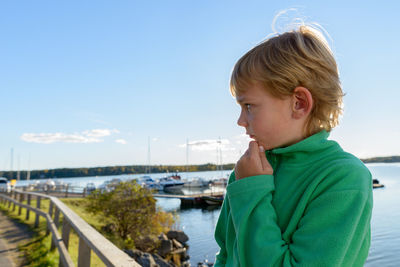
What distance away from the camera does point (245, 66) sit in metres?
1.21

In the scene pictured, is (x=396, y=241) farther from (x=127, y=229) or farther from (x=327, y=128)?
(x=327, y=128)

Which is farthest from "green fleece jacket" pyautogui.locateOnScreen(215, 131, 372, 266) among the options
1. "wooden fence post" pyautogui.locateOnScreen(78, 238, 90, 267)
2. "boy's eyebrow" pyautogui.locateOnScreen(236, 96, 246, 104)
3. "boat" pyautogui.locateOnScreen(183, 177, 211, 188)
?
"boat" pyautogui.locateOnScreen(183, 177, 211, 188)

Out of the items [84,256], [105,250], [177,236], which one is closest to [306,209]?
[105,250]

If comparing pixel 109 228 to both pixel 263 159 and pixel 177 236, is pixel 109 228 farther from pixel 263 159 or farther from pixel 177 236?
pixel 263 159

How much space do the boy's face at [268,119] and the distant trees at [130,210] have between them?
12941mm

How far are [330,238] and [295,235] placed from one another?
0.37 feet

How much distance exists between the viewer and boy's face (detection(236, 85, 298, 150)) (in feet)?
3.70

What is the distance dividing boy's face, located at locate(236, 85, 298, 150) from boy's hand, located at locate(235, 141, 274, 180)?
5 centimetres

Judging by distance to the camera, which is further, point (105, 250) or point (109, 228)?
point (109, 228)

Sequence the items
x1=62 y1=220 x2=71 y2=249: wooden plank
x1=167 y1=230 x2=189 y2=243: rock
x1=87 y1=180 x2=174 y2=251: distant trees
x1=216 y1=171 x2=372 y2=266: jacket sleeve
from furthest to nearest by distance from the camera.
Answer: x1=167 y1=230 x2=189 y2=243: rock
x1=87 y1=180 x2=174 y2=251: distant trees
x1=62 y1=220 x2=71 y2=249: wooden plank
x1=216 y1=171 x2=372 y2=266: jacket sleeve

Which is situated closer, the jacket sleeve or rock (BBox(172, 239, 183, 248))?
the jacket sleeve

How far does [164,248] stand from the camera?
14859 millimetres

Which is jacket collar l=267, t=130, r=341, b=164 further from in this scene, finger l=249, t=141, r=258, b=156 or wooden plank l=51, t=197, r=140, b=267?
wooden plank l=51, t=197, r=140, b=267

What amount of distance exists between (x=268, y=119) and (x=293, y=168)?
195mm
